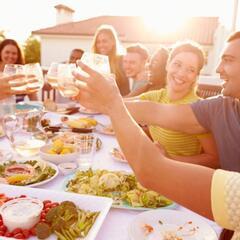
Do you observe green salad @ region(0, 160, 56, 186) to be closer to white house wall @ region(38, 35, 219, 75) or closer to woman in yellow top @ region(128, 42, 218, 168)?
woman in yellow top @ region(128, 42, 218, 168)

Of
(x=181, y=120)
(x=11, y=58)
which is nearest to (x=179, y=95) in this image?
(x=181, y=120)

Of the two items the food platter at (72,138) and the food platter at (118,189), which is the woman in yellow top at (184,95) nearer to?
the food platter at (72,138)

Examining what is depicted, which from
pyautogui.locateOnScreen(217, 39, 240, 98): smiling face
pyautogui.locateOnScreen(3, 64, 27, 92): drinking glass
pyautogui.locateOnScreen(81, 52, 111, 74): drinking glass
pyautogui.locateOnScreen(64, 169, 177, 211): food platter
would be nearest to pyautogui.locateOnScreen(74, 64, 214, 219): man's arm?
pyautogui.locateOnScreen(81, 52, 111, 74): drinking glass

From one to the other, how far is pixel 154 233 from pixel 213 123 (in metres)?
1.12

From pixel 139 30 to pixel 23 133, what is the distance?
75.9 ft

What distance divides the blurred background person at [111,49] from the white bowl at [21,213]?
420 cm

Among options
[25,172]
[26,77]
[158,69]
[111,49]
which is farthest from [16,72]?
Answer: [111,49]

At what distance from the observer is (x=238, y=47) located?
220 centimetres

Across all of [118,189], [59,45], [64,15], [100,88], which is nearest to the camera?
[100,88]

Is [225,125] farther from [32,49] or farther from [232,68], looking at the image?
[32,49]

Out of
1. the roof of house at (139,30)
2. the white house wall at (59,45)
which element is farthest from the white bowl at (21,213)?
the white house wall at (59,45)

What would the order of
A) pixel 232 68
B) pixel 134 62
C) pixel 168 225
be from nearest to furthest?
pixel 168 225
pixel 232 68
pixel 134 62

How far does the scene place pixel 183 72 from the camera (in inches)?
109

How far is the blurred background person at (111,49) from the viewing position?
554 cm
